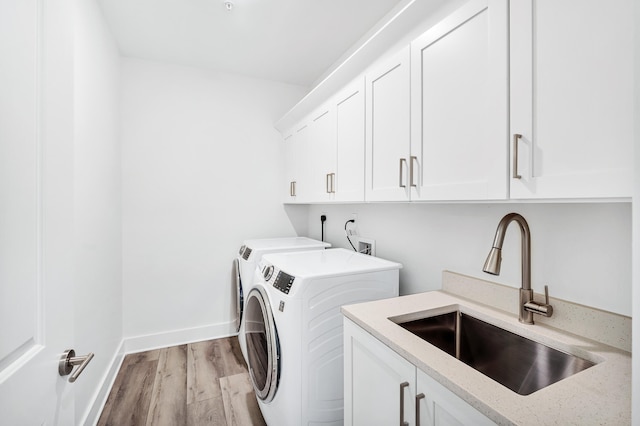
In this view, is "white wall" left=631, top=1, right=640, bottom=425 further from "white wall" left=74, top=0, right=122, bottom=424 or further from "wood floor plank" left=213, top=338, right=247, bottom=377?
"wood floor plank" left=213, top=338, right=247, bottom=377

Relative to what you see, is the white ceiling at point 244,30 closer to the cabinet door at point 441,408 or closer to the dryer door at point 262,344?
the dryer door at point 262,344

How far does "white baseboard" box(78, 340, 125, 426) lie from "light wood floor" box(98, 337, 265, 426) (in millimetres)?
33

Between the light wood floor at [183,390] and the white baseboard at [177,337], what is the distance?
8 centimetres

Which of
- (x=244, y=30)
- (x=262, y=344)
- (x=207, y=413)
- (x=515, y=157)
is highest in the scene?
(x=244, y=30)

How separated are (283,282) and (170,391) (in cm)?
131

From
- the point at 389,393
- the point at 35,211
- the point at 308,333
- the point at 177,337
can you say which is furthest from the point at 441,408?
the point at 177,337

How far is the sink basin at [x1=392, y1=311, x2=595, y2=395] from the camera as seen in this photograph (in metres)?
0.97

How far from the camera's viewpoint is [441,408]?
2.62ft

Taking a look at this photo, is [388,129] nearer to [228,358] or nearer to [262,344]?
[262,344]

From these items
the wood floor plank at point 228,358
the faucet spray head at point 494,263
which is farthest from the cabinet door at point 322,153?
the wood floor plank at point 228,358

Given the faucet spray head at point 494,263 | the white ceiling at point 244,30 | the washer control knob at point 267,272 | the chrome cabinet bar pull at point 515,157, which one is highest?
the white ceiling at point 244,30

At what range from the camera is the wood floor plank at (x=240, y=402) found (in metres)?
1.77

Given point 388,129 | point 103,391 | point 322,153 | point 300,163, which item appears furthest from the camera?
point 300,163

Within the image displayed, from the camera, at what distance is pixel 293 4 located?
1.90 meters
